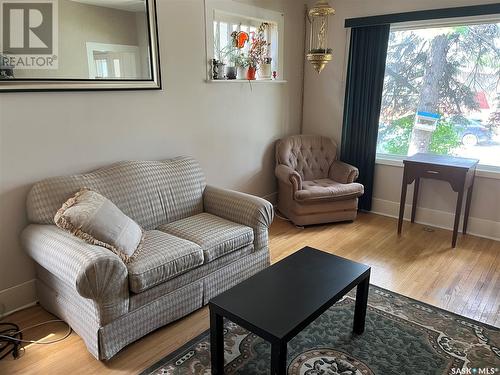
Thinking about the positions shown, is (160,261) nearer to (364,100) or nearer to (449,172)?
(449,172)

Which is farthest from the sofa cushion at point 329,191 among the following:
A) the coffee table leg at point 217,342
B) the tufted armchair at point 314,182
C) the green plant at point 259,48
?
the coffee table leg at point 217,342

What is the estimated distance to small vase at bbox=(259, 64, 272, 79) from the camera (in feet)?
13.0

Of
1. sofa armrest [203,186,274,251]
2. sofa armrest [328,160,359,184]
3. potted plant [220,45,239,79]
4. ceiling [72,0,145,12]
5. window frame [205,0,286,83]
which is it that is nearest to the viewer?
ceiling [72,0,145,12]

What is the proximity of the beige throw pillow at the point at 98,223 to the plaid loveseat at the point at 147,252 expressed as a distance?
7 centimetres

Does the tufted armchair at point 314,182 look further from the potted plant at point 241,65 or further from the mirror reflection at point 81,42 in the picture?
the mirror reflection at point 81,42

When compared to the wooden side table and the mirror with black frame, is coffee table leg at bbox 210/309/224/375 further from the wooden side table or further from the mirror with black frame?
the wooden side table

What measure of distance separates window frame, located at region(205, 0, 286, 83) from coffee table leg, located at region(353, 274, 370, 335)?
2.21 metres

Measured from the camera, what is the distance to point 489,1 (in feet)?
11.0

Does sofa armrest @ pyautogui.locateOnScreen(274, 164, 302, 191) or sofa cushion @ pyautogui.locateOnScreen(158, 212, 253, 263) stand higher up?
sofa armrest @ pyautogui.locateOnScreen(274, 164, 302, 191)

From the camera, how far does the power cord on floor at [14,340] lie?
83.1 inches

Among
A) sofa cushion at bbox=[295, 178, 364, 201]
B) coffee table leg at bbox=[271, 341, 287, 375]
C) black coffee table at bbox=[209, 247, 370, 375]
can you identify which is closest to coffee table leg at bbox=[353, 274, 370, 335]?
black coffee table at bbox=[209, 247, 370, 375]

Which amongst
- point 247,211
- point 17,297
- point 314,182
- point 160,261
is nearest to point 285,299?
point 160,261

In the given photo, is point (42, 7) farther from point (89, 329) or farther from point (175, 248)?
point (89, 329)

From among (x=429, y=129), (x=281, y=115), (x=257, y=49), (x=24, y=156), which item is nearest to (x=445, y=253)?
(x=429, y=129)
